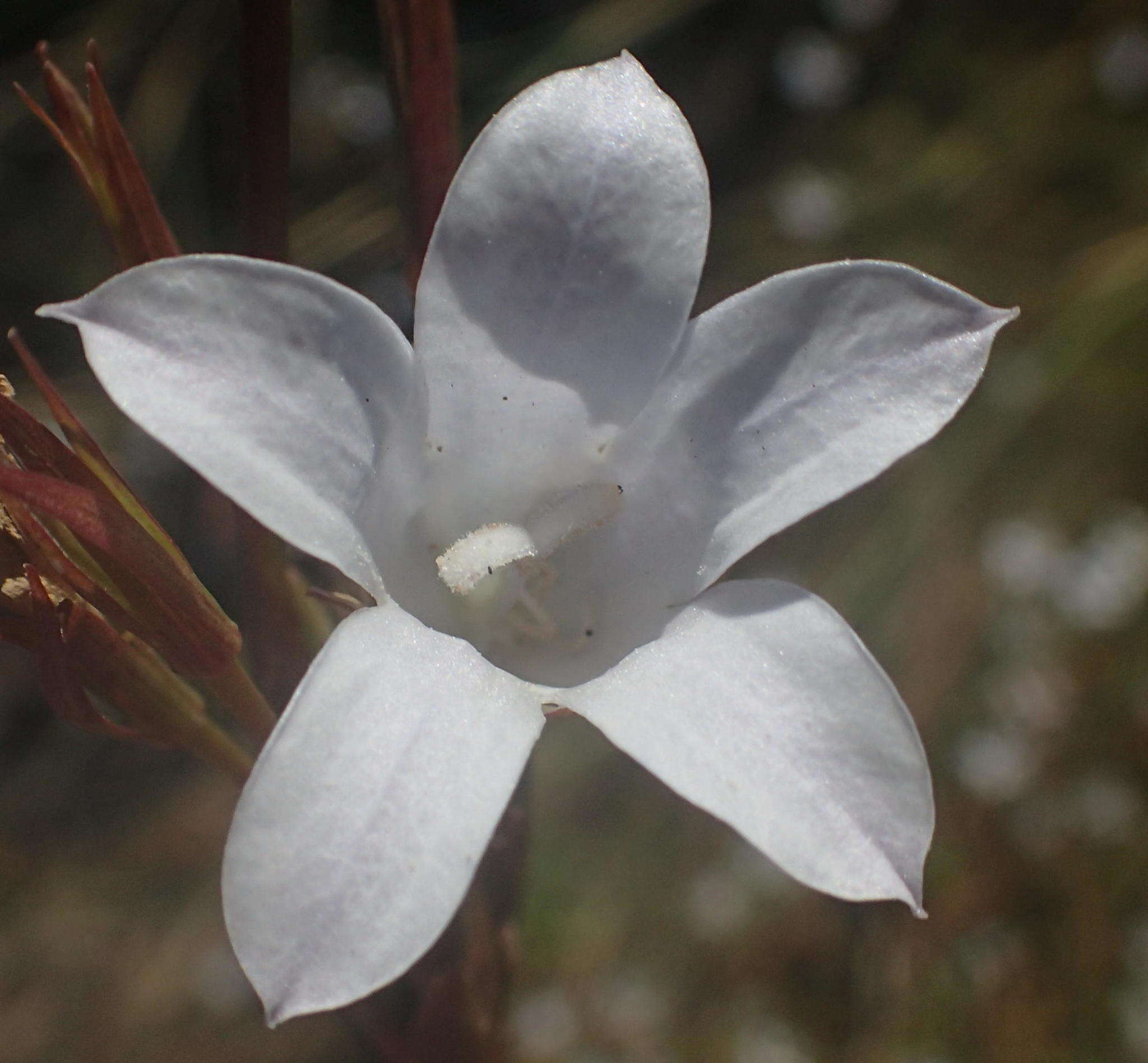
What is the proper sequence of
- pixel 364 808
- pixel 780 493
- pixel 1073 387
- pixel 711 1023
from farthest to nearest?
pixel 1073 387 → pixel 711 1023 → pixel 780 493 → pixel 364 808

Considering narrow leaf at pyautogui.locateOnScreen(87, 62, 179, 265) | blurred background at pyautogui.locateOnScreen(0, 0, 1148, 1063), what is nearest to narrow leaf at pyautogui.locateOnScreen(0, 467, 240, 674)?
narrow leaf at pyautogui.locateOnScreen(87, 62, 179, 265)

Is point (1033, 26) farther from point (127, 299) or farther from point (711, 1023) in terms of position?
point (127, 299)

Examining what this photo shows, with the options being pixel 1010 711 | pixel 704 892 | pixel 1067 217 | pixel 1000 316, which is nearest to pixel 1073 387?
pixel 1067 217

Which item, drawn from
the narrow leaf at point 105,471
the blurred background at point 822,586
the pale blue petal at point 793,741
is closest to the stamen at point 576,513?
the pale blue petal at point 793,741

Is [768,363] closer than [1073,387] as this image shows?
Yes

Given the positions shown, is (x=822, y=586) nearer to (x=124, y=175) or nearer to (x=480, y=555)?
(x=480, y=555)

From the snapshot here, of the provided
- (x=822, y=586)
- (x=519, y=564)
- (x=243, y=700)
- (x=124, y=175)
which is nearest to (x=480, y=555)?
(x=519, y=564)

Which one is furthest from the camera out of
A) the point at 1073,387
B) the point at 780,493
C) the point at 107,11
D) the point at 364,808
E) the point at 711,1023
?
the point at 1073,387

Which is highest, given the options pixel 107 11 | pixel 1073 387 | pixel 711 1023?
pixel 107 11
